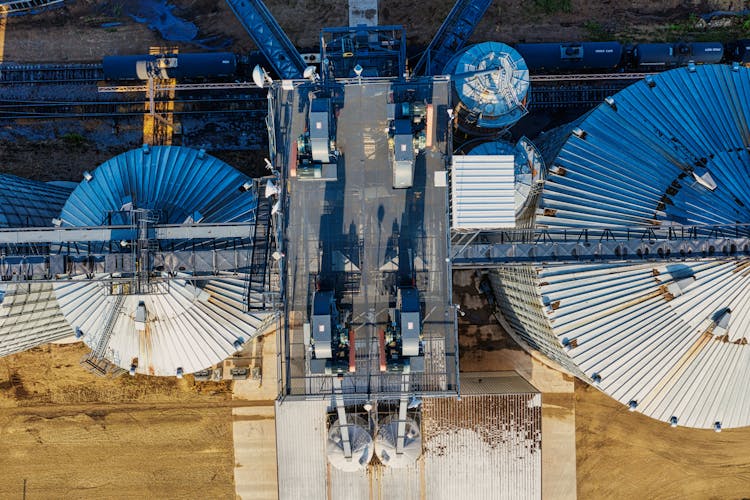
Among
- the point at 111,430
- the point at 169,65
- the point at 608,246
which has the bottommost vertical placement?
the point at 111,430

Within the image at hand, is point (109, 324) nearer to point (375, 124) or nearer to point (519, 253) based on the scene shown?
point (375, 124)

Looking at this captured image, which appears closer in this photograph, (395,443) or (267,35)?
(395,443)

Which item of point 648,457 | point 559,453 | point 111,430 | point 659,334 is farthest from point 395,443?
point 111,430

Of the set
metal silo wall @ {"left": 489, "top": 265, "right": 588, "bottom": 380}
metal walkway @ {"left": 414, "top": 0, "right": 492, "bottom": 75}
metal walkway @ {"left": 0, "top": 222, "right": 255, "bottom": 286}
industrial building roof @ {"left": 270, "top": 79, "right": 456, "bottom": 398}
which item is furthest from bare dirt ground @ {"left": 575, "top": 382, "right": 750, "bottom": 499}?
metal walkway @ {"left": 0, "top": 222, "right": 255, "bottom": 286}

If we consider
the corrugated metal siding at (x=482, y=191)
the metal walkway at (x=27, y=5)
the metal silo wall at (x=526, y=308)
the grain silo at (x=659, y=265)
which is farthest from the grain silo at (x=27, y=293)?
the metal silo wall at (x=526, y=308)

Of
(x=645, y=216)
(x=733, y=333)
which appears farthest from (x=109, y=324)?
(x=733, y=333)

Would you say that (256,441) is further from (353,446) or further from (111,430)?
(111,430)

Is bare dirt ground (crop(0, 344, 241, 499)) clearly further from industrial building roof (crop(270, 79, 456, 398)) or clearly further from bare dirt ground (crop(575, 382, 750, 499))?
bare dirt ground (crop(575, 382, 750, 499))

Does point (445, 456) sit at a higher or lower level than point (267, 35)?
lower
